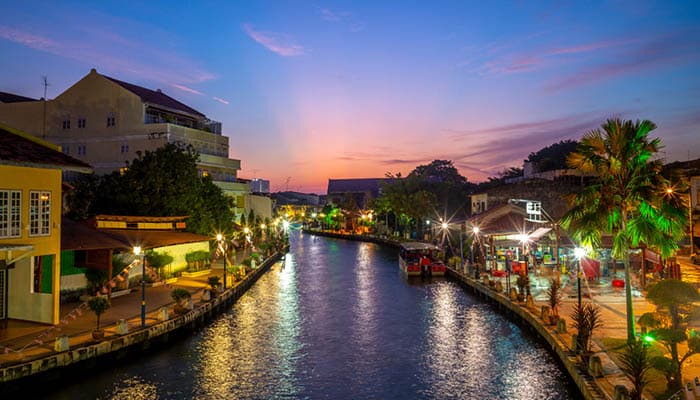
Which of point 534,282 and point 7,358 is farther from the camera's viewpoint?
point 534,282

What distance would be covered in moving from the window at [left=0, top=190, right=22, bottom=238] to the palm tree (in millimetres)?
23024

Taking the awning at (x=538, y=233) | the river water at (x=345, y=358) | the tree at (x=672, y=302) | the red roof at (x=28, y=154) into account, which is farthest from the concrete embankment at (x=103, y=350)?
the awning at (x=538, y=233)

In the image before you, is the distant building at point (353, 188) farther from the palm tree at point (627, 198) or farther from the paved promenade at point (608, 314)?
the palm tree at point (627, 198)

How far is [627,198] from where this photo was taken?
19.4 metres

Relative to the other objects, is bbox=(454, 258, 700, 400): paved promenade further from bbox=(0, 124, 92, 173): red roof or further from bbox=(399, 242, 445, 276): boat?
bbox=(0, 124, 92, 173): red roof

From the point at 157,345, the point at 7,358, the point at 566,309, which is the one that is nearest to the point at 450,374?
the point at 566,309

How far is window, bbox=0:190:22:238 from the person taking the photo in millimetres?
22453

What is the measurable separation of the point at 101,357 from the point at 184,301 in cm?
732

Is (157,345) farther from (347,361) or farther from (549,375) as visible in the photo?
(549,375)

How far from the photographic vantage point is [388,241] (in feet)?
311

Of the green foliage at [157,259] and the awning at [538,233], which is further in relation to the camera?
the awning at [538,233]

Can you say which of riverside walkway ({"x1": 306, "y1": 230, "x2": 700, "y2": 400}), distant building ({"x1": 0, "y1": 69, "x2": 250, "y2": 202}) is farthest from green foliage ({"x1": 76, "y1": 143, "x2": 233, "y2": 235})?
riverside walkway ({"x1": 306, "y1": 230, "x2": 700, "y2": 400})

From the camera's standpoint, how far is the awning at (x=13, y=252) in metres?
21.3

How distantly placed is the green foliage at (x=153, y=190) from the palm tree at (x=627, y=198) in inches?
1306
